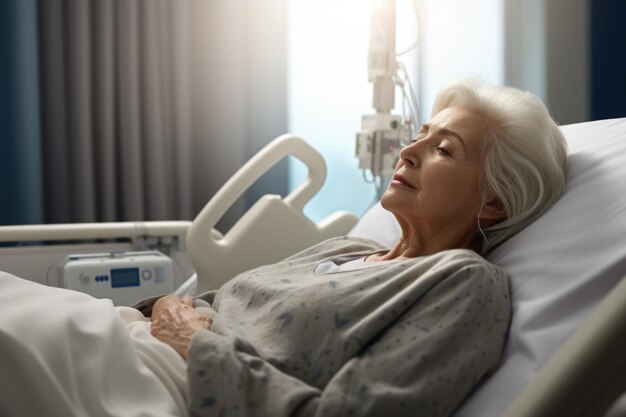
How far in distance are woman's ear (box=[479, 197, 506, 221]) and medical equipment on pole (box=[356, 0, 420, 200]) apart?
4.42ft

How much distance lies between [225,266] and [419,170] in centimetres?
88

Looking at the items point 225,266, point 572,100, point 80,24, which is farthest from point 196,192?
point 572,100

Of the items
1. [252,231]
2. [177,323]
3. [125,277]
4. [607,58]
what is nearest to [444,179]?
[177,323]

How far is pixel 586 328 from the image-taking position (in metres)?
0.82

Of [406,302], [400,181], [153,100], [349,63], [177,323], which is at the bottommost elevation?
[177,323]

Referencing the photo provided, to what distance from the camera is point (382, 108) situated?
9.67 feet

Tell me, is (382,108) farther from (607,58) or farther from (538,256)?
(538,256)

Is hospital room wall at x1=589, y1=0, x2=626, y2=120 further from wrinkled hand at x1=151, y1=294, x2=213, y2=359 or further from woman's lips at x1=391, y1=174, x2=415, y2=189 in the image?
wrinkled hand at x1=151, y1=294, x2=213, y2=359

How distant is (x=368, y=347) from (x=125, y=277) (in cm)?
129

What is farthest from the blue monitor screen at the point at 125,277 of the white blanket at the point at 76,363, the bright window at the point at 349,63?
the bright window at the point at 349,63

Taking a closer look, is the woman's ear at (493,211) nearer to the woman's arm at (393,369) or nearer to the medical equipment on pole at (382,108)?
the woman's arm at (393,369)

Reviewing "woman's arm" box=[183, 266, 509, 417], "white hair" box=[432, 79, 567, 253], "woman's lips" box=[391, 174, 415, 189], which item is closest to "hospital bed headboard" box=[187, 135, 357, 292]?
"woman's lips" box=[391, 174, 415, 189]

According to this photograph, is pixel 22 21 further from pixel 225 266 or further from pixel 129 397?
pixel 129 397

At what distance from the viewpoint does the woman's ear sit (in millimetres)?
1559
